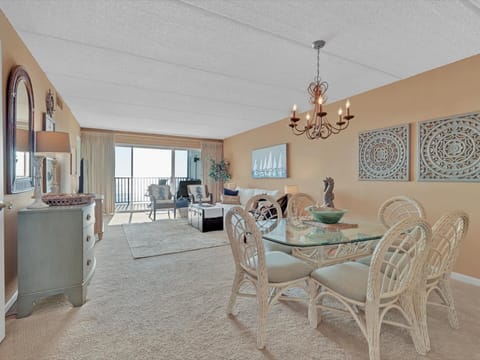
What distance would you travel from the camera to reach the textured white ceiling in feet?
5.83

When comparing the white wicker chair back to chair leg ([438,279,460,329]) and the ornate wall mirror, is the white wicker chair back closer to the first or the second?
chair leg ([438,279,460,329])

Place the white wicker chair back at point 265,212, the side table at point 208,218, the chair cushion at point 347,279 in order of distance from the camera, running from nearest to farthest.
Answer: the chair cushion at point 347,279 → the white wicker chair back at point 265,212 → the side table at point 208,218

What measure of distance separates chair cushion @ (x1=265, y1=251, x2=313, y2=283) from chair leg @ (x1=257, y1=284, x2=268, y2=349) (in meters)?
0.10

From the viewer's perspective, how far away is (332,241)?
167cm

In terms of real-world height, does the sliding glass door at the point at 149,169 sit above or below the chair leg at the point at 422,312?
above

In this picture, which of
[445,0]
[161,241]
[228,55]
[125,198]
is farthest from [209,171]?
[445,0]

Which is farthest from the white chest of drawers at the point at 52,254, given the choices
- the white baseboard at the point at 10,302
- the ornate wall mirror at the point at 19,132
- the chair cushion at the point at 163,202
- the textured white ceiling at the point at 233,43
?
the chair cushion at the point at 163,202

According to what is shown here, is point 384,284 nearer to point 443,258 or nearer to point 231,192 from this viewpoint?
point 443,258

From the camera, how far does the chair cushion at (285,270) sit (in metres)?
1.65

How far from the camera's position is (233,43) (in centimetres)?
224

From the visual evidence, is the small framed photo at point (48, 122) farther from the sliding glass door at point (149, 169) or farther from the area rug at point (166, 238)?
the sliding glass door at point (149, 169)

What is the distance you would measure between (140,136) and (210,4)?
19.3 ft

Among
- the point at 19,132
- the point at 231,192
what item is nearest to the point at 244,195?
the point at 231,192

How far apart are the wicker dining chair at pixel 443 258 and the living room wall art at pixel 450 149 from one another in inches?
51.0
